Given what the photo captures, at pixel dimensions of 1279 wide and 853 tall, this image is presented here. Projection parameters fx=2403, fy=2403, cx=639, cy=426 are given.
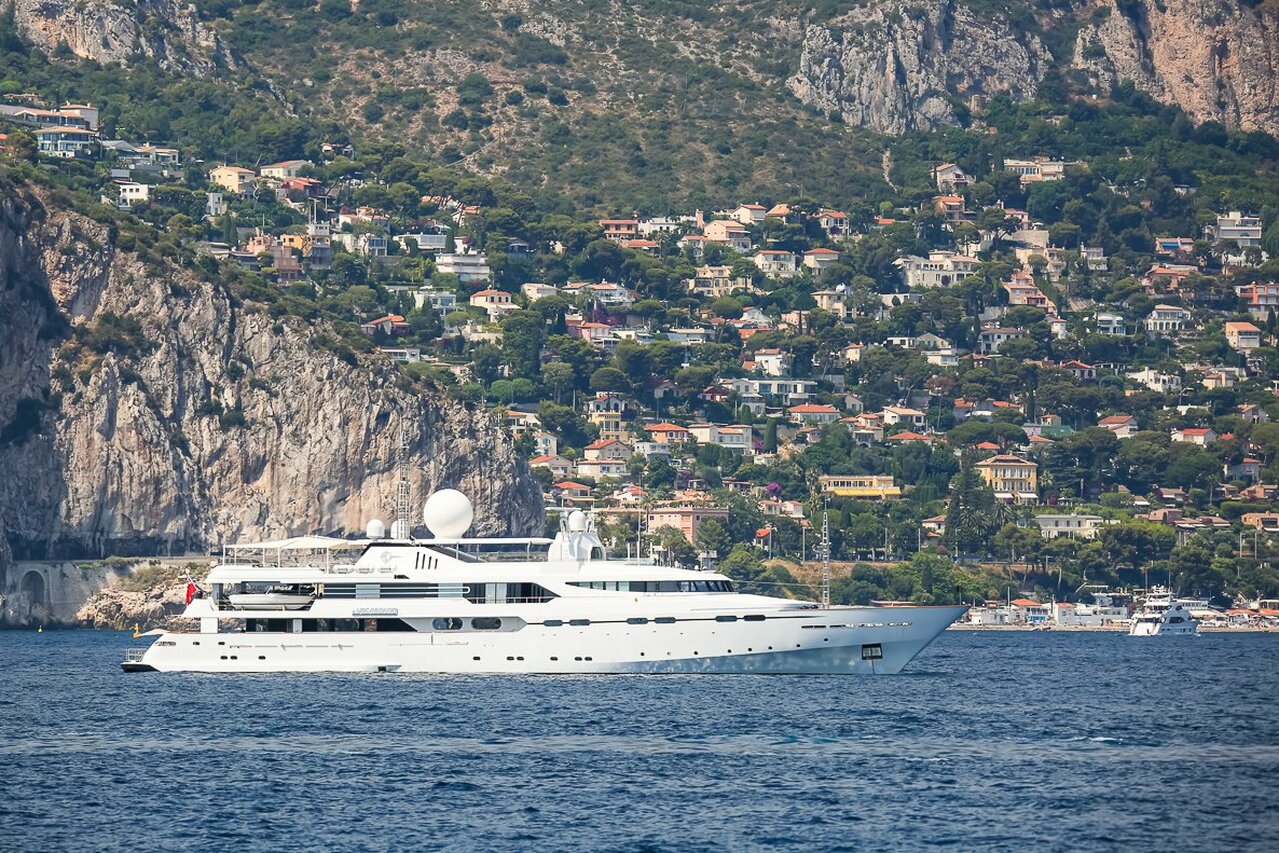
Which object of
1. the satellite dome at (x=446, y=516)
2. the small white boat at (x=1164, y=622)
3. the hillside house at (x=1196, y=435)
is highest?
the hillside house at (x=1196, y=435)

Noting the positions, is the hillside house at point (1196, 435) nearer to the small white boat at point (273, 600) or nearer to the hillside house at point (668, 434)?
the hillside house at point (668, 434)

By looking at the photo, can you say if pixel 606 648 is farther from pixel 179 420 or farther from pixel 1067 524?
pixel 1067 524

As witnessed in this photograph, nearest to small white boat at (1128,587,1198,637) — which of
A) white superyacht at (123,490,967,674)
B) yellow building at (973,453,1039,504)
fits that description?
yellow building at (973,453,1039,504)

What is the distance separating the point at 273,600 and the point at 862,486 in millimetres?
104157

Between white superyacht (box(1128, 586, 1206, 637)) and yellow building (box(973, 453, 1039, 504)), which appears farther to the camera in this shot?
yellow building (box(973, 453, 1039, 504))

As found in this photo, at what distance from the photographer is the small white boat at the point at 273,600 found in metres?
80.9

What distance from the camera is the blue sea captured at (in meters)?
50.1

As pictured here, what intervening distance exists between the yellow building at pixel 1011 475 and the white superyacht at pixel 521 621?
10180 centimetres

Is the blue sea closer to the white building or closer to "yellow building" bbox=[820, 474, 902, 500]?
the white building

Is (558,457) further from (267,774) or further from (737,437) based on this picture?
(267,774)

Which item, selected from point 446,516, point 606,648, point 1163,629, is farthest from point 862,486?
point 606,648

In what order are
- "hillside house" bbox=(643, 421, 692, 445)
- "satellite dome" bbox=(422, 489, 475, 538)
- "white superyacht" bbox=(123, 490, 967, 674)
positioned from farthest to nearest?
"hillside house" bbox=(643, 421, 692, 445)
"satellite dome" bbox=(422, 489, 475, 538)
"white superyacht" bbox=(123, 490, 967, 674)

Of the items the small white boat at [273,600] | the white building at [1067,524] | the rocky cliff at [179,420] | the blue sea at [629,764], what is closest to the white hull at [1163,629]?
the white building at [1067,524]

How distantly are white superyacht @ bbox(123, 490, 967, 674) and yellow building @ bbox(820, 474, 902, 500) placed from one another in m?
97.7
